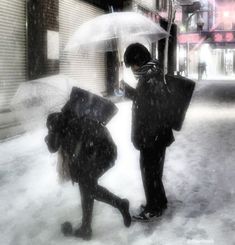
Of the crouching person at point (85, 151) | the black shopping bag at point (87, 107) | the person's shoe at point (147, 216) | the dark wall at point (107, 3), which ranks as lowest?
the person's shoe at point (147, 216)

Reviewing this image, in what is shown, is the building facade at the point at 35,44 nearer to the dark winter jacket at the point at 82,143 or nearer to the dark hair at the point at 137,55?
the dark hair at the point at 137,55

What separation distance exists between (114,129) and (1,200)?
6.05 metres

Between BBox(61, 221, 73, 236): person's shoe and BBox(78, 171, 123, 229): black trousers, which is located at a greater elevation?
BBox(78, 171, 123, 229): black trousers

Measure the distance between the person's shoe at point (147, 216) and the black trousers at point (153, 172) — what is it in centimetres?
5

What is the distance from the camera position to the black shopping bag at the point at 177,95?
4.59m

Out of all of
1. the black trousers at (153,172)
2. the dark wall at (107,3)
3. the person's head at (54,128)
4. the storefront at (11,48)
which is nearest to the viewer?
the person's head at (54,128)

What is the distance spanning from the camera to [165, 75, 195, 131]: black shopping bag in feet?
15.1

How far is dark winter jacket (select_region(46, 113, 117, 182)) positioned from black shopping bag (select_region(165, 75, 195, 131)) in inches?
31.4

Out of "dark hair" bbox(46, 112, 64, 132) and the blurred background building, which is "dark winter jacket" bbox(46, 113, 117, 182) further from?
the blurred background building

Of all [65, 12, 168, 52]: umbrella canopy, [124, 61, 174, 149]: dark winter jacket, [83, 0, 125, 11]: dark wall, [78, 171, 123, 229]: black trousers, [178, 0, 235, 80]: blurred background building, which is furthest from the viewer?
[178, 0, 235, 80]: blurred background building

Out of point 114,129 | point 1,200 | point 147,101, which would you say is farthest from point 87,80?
point 147,101

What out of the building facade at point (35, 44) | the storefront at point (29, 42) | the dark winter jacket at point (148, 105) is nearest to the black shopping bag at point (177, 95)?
the dark winter jacket at point (148, 105)

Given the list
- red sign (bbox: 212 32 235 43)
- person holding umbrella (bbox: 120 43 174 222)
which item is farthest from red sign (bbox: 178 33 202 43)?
person holding umbrella (bbox: 120 43 174 222)

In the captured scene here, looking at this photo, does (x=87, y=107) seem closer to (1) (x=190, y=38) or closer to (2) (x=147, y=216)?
(2) (x=147, y=216)
